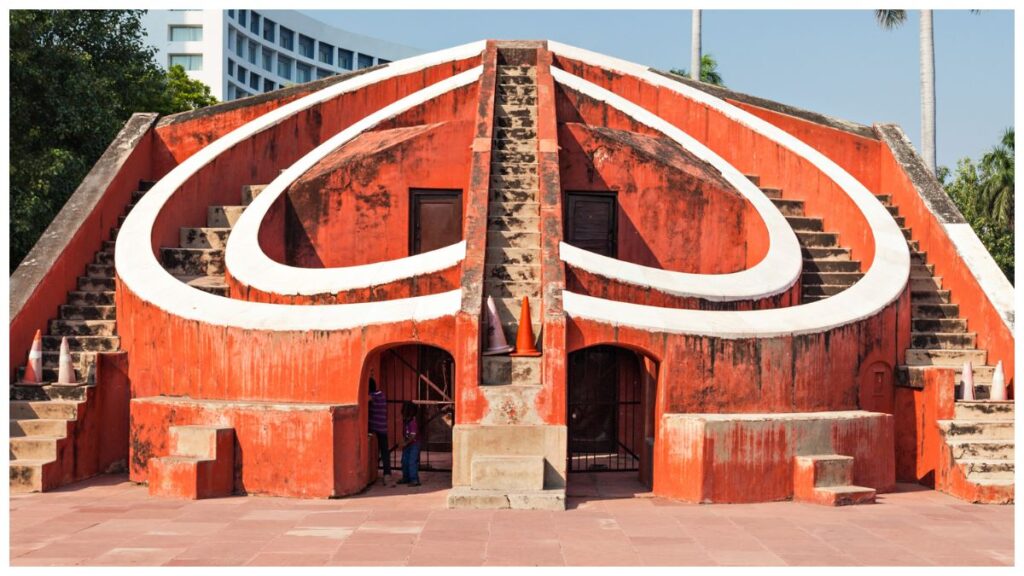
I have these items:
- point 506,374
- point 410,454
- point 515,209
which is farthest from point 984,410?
point 410,454

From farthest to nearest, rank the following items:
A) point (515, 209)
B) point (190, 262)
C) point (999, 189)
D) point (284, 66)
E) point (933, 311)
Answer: point (284, 66)
point (999, 189)
point (190, 262)
point (933, 311)
point (515, 209)

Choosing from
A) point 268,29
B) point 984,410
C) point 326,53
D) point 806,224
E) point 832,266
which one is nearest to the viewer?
point 984,410

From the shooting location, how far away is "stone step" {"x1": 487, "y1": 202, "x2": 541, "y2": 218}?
34.2 ft

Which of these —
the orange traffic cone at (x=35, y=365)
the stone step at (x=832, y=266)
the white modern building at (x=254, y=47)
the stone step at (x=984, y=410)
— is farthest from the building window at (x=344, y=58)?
the stone step at (x=984, y=410)

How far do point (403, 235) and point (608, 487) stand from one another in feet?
12.8

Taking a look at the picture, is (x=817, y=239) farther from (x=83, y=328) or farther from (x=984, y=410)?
(x=83, y=328)

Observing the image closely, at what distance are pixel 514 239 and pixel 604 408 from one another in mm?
2076

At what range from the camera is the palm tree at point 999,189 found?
75.2ft

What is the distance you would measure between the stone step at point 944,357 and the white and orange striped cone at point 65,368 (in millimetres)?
7005

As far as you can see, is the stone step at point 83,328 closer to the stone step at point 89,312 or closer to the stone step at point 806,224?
the stone step at point 89,312

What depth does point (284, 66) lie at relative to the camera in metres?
61.4

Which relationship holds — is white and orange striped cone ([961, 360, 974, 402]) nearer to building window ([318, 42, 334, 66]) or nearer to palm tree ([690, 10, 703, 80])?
palm tree ([690, 10, 703, 80])

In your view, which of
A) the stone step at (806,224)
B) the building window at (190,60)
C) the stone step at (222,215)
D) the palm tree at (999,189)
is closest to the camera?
the stone step at (222,215)
